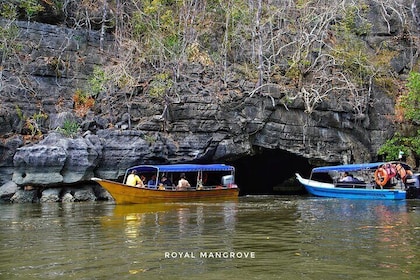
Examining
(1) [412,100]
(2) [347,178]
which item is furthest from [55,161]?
(1) [412,100]

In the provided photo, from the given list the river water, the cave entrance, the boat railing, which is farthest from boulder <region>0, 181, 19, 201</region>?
the boat railing

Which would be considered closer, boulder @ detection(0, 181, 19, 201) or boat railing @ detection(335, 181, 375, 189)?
boulder @ detection(0, 181, 19, 201)

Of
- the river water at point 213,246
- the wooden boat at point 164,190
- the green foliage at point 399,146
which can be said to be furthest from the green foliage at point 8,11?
the green foliage at point 399,146

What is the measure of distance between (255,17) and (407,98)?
29.5 feet

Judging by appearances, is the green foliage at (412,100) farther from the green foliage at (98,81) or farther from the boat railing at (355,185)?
the green foliage at (98,81)

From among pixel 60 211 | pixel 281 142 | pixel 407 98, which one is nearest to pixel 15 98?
pixel 60 211

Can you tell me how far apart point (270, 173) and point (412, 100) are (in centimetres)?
988

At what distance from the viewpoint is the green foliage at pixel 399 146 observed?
22.9 m

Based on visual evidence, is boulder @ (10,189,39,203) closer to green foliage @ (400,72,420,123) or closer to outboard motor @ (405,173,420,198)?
outboard motor @ (405,173,420,198)

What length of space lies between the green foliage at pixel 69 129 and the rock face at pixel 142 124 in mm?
235

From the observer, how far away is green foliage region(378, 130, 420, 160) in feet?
75.0

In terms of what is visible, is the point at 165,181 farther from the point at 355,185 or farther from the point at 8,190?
the point at 355,185

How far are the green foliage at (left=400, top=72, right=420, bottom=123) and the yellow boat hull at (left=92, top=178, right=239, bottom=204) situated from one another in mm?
11112

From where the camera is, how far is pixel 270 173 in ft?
96.1
